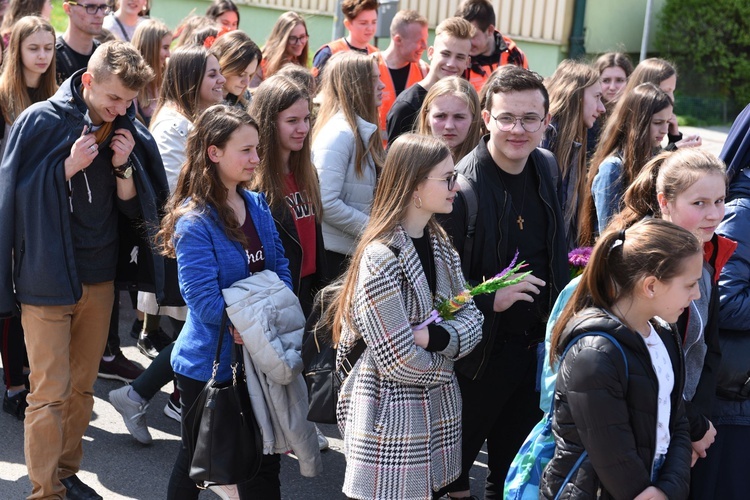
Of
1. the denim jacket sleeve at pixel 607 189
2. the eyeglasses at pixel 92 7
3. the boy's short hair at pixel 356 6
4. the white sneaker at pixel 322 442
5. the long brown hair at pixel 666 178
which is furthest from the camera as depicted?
the boy's short hair at pixel 356 6

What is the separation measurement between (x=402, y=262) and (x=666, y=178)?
1159 millimetres

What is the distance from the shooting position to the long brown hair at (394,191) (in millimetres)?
3654

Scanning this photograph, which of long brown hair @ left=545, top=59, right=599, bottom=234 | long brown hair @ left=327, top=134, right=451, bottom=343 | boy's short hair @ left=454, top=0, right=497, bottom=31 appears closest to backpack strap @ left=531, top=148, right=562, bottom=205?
long brown hair @ left=327, top=134, right=451, bottom=343

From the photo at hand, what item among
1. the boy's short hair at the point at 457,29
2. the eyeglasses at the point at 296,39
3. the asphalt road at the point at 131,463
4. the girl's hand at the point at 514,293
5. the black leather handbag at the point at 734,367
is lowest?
the asphalt road at the point at 131,463

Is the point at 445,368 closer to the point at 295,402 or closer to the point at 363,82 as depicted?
the point at 295,402

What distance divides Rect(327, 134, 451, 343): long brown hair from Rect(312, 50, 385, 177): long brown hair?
1.54 m

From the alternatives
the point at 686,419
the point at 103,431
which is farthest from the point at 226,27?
the point at 686,419

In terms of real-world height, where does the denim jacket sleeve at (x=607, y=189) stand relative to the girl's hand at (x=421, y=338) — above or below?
above

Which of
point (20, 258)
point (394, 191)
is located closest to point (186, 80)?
point (20, 258)

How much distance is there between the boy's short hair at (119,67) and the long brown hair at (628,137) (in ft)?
7.93

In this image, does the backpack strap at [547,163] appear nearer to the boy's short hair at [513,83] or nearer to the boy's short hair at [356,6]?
the boy's short hair at [513,83]

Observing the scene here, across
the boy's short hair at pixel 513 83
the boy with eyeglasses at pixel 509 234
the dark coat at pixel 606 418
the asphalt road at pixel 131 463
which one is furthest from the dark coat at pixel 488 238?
the asphalt road at pixel 131 463

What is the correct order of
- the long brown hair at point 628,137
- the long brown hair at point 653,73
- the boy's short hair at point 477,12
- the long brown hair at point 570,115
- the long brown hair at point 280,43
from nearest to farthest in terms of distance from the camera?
the long brown hair at point 628,137
the long brown hair at point 570,115
the long brown hair at point 653,73
the boy's short hair at point 477,12
the long brown hair at point 280,43

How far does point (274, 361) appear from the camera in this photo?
385 cm
